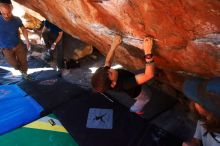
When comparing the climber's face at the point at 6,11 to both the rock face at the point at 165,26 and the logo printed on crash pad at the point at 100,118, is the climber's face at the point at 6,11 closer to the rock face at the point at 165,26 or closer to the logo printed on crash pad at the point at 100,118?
the rock face at the point at 165,26

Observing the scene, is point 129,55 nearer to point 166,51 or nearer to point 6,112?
point 166,51

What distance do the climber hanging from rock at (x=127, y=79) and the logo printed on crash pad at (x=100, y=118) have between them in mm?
374

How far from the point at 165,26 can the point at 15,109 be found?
2.85 metres

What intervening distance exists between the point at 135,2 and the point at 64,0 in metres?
1.41

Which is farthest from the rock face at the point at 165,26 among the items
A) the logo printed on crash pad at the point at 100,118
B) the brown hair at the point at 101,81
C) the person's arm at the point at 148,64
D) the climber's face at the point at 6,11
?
the climber's face at the point at 6,11

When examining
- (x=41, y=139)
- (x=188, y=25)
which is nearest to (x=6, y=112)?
(x=41, y=139)

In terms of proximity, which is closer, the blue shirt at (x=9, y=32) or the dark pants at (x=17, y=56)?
the blue shirt at (x=9, y=32)

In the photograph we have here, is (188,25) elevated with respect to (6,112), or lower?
elevated

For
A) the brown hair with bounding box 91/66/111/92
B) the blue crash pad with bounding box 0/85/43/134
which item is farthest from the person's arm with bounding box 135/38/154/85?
the blue crash pad with bounding box 0/85/43/134

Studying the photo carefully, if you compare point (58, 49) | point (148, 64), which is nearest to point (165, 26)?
point (148, 64)

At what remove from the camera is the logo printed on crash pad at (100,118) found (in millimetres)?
3904

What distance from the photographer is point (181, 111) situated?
4137 millimetres

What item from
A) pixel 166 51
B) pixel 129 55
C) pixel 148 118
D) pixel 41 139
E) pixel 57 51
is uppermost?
pixel 166 51

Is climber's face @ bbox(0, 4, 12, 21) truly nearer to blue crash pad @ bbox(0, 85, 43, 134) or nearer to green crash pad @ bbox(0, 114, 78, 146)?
blue crash pad @ bbox(0, 85, 43, 134)
